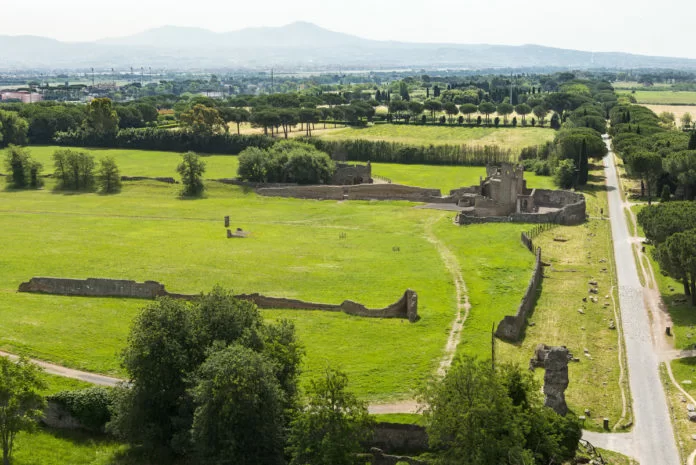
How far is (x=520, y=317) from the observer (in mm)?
Result: 48406

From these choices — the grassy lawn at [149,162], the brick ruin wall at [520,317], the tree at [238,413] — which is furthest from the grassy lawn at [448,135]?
the tree at [238,413]

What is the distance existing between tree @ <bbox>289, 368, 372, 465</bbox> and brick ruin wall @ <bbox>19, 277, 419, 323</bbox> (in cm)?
1778

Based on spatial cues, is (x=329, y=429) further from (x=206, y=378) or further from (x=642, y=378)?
(x=642, y=378)

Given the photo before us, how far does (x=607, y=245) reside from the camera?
71938 mm

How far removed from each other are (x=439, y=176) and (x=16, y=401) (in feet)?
308

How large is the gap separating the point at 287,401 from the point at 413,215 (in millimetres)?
56832

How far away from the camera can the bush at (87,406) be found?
35.0m

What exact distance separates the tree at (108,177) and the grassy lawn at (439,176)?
4115cm

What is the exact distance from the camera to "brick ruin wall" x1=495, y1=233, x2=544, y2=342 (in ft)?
152

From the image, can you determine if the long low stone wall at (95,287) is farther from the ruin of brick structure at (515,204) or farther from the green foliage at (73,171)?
the green foliage at (73,171)

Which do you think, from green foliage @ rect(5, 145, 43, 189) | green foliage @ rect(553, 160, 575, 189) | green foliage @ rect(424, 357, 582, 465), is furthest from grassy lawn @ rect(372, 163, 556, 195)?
green foliage @ rect(424, 357, 582, 465)

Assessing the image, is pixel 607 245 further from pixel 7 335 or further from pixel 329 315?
pixel 7 335

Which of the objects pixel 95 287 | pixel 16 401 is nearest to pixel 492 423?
pixel 16 401

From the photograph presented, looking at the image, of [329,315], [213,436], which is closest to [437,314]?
[329,315]
